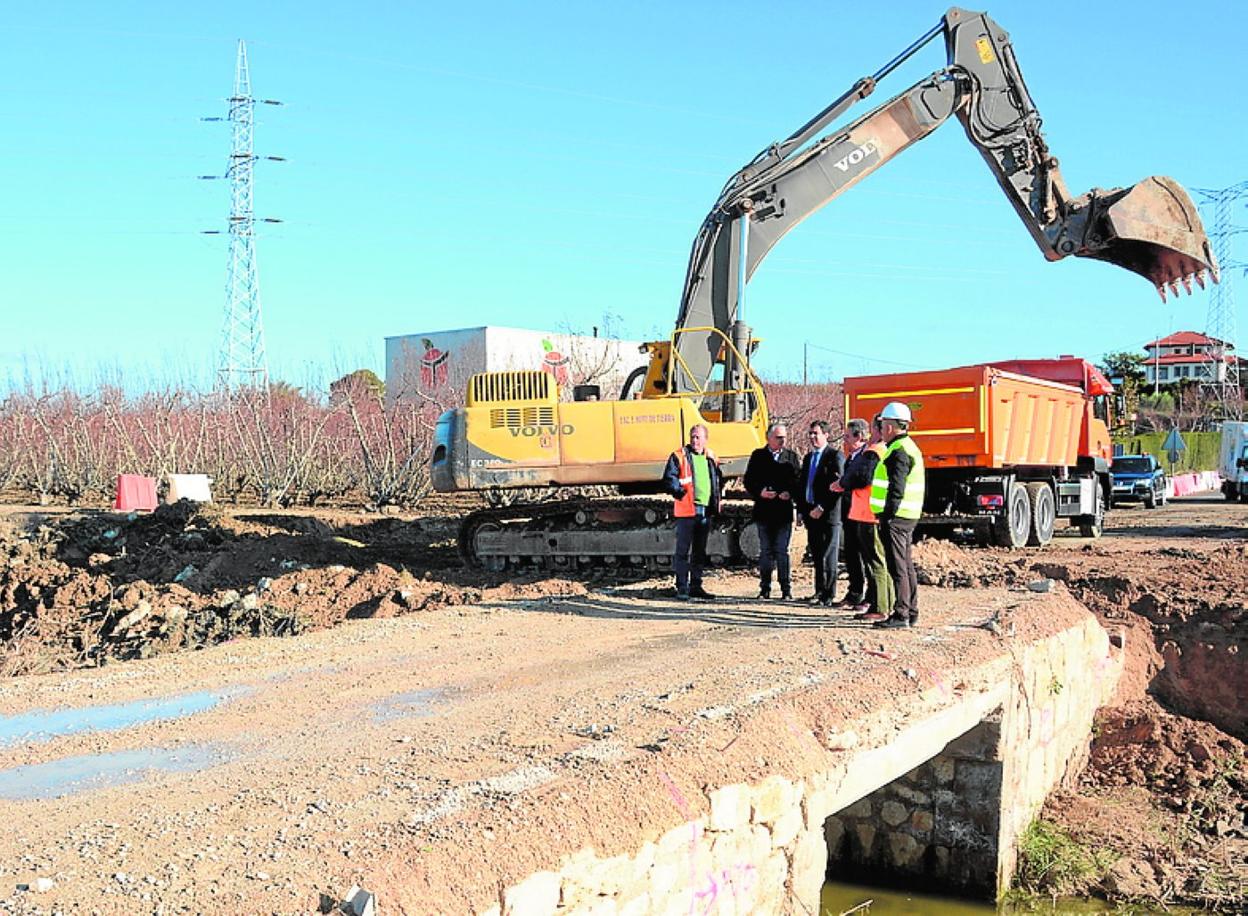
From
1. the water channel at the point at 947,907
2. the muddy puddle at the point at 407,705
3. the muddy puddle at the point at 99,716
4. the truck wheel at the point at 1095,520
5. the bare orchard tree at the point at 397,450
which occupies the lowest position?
the water channel at the point at 947,907

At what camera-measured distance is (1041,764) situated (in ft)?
30.6

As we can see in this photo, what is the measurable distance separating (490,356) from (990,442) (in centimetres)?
2118

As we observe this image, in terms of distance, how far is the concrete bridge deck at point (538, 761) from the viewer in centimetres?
405

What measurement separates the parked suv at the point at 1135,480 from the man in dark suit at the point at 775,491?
22.0 metres

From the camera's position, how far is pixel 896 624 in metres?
8.86

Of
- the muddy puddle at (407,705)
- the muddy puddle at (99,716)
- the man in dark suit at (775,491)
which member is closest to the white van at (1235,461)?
the man in dark suit at (775,491)

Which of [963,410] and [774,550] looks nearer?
[774,550]

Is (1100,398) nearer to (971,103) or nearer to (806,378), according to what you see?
(971,103)

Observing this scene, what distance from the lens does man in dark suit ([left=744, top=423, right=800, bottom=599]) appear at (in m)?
10.2

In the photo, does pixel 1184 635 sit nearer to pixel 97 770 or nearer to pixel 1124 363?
pixel 97 770

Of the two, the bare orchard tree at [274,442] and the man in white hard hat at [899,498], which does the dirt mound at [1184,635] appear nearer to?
the man in white hard hat at [899,498]

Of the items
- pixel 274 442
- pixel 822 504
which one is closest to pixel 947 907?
pixel 822 504

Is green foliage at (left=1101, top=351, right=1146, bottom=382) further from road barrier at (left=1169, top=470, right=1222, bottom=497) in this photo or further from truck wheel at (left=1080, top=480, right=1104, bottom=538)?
truck wheel at (left=1080, top=480, right=1104, bottom=538)

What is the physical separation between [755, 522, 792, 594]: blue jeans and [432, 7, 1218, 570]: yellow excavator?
1919 millimetres
